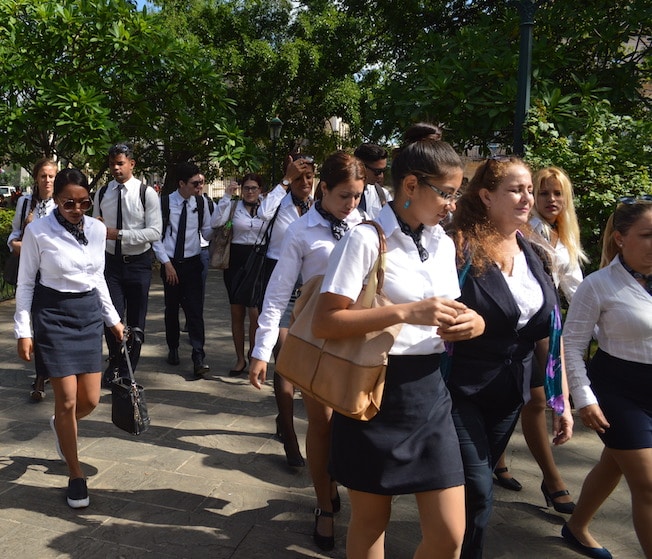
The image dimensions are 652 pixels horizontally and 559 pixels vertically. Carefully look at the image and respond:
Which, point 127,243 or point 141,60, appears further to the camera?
point 141,60

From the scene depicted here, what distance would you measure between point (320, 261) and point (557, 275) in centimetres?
131

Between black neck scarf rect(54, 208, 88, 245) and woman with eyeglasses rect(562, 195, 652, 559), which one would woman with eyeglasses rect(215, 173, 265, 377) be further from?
woman with eyeglasses rect(562, 195, 652, 559)

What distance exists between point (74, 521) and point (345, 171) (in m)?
2.30

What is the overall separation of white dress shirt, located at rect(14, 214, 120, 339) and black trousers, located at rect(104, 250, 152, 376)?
211cm

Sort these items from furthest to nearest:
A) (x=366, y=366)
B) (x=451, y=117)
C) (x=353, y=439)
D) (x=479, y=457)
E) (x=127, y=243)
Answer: (x=451, y=117) < (x=127, y=243) < (x=479, y=457) < (x=353, y=439) < (x=366, y=366)

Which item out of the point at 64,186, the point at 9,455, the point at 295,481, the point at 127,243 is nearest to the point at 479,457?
the point at 295,481

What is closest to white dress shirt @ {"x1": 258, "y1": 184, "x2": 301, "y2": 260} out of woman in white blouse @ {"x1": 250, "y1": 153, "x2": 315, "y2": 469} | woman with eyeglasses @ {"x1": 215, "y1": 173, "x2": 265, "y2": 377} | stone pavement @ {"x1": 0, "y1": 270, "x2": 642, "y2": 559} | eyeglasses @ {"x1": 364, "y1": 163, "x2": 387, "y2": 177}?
woman in white blouse @ {"x1": 250, "y1": 153, "x2": 315, "y2": 469}

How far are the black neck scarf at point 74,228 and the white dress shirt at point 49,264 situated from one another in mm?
20

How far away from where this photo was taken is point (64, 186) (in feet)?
13.8

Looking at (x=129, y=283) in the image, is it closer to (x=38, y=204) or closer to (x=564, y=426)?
(x=38, y=204)

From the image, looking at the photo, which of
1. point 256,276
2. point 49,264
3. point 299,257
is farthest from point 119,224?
point 299,257

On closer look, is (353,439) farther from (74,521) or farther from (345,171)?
(74,521)

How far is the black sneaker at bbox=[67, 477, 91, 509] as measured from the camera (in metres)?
4.05

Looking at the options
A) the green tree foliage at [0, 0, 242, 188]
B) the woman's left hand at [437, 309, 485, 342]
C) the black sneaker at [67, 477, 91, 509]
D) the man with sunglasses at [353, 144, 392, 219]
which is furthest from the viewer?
the green tree foliage at [0, 0, 242, 188]
